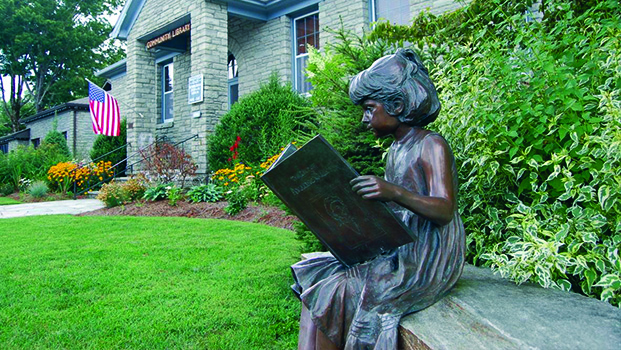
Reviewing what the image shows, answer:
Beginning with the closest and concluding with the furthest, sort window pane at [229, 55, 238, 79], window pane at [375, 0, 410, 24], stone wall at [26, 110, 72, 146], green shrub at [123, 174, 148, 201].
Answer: window pane at [375, 0, 410, 24] → green shrub at [123, 174, 148, 201] → window pane at [229, 55, 238, 79] → stone wall at [26, 110, 72, 146]

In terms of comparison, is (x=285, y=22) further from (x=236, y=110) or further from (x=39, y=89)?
(x=39, y=89)

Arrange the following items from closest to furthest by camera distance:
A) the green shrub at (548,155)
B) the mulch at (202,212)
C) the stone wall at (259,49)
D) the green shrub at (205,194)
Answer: the green shrub at (548,155)
the mulch at (202,212)
the green shrub at (205,194)
the stone wall at (259,49)

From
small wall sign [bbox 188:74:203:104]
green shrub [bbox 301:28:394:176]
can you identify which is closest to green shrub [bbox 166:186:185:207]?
small wall sign [bbox 188:74:203:104]

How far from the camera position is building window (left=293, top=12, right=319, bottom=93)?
1291cm

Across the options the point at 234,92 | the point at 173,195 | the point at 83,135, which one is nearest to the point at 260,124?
the point at 173,195

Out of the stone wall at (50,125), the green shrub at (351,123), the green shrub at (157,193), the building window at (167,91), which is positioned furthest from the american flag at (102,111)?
the green shrub at (351,123)

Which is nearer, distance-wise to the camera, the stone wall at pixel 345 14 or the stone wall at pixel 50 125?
the stone wall at pixel 345 14

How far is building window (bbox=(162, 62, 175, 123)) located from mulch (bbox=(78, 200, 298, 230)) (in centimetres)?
779

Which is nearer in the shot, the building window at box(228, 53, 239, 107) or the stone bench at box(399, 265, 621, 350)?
the stone bench at box(399, 265, 621, 350)

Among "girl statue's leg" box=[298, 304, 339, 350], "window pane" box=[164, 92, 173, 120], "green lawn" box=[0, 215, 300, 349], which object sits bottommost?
"green lawn" box=[0, 215, 300, 349]

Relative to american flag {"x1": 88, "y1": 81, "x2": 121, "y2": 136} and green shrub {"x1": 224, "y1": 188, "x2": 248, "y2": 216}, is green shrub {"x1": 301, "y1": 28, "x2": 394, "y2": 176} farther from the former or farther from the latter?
american flag {"x1": 88, "y1": 81, "x2": 121, "y2": 136}

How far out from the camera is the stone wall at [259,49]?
1312cm

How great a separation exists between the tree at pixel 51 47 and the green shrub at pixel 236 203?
27.5m

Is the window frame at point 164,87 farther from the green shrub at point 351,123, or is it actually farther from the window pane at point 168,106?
the green shrub at point 351,123
